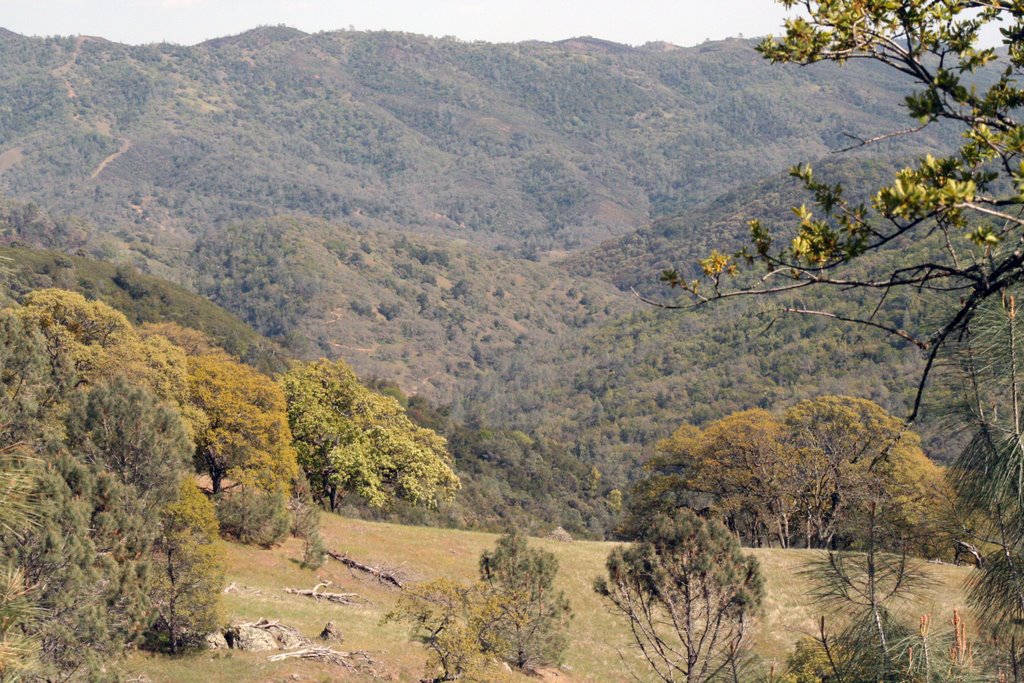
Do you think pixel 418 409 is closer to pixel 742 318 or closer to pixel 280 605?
pixel 280 605

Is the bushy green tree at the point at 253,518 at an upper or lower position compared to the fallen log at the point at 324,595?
upper

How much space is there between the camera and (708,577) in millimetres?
19484

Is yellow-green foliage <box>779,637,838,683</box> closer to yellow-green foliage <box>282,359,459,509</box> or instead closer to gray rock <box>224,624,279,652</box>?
gray rock <box>224,624,279,652</box>

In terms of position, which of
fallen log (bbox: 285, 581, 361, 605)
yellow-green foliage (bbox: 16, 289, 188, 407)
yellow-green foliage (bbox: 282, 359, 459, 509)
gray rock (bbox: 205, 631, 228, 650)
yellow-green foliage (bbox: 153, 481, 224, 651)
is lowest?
fallen log (bbox: 285, 581, 361, 605)

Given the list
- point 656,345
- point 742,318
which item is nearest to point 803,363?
point 742,318

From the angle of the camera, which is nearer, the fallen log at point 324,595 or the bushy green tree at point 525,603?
the bushy green tree at point 525,603

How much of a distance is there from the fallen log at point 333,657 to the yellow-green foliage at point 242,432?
1309cm

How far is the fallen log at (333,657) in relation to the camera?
69.1 feet

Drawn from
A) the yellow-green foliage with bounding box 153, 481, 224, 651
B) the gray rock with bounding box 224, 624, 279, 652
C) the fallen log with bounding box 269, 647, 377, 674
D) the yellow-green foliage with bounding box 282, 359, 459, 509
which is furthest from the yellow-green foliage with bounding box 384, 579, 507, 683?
the yellow-green foliage with bounding box 282, 359, 459, 509

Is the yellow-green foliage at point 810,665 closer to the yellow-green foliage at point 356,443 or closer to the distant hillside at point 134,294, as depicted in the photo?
the yellow-green foliage at point 356,443

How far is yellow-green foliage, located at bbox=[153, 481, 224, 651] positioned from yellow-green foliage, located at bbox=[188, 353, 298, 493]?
11.9m

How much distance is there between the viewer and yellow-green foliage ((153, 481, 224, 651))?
818 inches

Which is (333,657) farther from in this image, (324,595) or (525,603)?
(324,595)

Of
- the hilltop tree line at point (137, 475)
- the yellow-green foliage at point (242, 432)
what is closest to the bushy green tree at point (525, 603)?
the hilltop tree line at point (137, 475)
